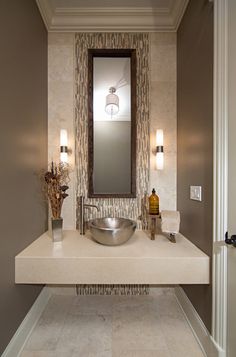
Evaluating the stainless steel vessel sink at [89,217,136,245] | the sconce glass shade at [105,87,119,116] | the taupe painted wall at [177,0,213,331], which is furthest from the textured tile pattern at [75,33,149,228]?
the stainless steel vessel sink at [89,217,136,245]

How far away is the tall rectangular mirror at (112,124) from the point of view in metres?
2.02

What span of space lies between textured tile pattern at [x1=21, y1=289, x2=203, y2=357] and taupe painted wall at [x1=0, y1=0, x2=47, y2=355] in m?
0.26

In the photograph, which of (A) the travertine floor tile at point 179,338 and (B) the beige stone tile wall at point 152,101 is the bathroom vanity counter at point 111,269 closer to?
(A) the travertine floor tile at point 179,338

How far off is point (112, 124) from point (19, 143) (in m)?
0.92

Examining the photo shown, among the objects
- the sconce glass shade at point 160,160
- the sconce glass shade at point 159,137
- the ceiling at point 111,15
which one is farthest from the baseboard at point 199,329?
the ceiling at point 111,15

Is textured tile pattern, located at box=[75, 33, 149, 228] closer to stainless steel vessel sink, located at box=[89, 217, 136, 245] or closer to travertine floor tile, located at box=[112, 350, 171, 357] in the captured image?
stainless steel vessel sink, located at box=[89, 217, 136, 245]

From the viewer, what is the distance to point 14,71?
1381 mm

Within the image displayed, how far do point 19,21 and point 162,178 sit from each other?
5.63ft

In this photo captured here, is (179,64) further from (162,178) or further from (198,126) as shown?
(162,178)

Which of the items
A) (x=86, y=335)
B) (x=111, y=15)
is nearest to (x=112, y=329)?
(x=86, y=335)

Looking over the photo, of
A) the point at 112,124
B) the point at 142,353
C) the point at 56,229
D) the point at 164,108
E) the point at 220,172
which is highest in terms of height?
the point at 164,108

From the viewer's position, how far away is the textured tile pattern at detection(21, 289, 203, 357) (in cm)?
143

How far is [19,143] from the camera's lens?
1458mm

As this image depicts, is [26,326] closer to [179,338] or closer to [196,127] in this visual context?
[179,338]
